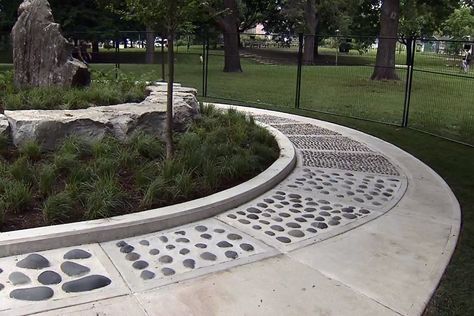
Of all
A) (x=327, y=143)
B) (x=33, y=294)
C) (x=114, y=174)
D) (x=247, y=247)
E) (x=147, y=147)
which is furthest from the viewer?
(x=327, y=143)

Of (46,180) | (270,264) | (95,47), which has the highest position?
(95,47)

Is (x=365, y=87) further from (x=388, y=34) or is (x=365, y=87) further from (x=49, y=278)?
(x=49, y=278)

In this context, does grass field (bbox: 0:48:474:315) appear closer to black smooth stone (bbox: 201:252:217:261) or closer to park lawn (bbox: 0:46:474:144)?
park lawn (bbox: 0:46:474:144)

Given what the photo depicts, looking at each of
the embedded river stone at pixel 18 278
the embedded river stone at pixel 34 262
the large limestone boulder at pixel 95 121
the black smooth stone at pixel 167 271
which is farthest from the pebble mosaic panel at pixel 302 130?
the embedded river stone at pixel 18 278

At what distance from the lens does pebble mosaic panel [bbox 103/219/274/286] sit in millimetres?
3766

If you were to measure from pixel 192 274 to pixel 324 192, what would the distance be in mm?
2594

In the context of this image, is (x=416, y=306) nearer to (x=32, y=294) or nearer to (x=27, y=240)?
(x=32, y=294)

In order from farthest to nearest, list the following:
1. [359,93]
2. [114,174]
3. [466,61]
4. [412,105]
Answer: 1. [359,93]
2. [412,105]
3. [466,61]
4. [114,174]

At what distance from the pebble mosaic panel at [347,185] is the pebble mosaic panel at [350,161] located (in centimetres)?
29

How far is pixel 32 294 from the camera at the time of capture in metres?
3.32

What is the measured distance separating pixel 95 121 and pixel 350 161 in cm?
359

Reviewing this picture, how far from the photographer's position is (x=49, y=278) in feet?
11.6

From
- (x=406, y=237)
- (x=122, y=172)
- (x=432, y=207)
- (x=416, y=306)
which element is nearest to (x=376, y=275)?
(x=416, y=306)

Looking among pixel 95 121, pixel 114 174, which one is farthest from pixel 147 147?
pixel 114 174
